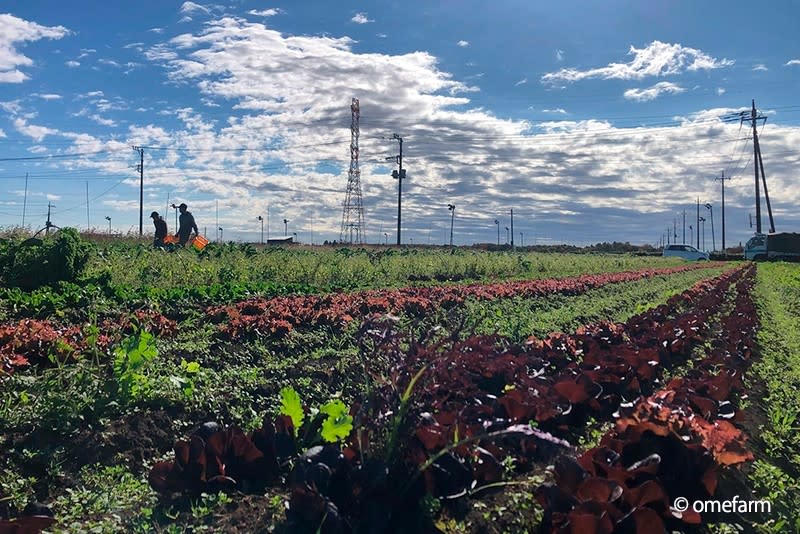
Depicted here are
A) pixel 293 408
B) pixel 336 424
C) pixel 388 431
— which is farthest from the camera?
pixel 293 408

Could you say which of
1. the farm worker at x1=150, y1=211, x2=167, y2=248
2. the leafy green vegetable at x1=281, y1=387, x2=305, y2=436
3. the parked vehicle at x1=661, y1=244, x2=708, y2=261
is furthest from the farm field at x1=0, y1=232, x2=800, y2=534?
the parked vehicle at x1=661, y1=244, x2=708, y2=261

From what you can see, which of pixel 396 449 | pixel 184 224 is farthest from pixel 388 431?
pixel 184 224

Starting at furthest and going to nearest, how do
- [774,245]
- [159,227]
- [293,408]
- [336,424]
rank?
[774,245] → [159,227] → [293,408] → [336,424]

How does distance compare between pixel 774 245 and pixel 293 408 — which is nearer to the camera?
pixel 293 408

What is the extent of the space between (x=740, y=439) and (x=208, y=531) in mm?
2625

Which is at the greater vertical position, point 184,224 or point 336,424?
point 184,224

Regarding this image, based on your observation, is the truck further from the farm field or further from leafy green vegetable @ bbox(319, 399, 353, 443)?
leafy green vegetable @ bbox(319, 399, 353, 443)

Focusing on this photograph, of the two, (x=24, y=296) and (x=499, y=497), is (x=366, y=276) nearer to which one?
(x=24, y=296)

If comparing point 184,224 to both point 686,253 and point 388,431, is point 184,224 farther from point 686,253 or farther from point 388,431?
point 686,253

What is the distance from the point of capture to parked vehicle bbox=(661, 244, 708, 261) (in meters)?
53.8

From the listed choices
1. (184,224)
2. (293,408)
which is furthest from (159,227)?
(293,408)

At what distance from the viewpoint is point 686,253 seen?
5494cm

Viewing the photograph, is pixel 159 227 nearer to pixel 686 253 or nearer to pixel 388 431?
pixel 388 431

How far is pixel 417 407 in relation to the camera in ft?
10.0
